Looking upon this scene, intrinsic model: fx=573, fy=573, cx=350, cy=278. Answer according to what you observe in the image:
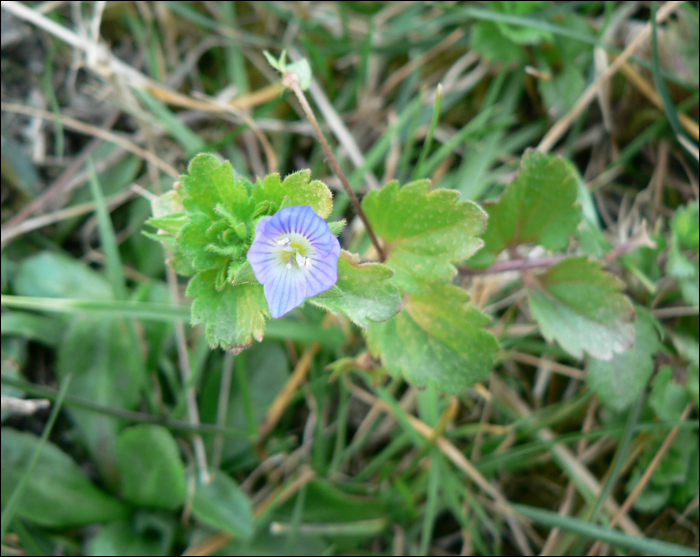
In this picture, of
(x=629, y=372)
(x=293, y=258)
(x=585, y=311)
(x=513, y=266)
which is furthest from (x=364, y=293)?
(x=629, y=372)

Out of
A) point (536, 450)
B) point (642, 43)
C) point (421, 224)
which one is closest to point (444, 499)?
point (536, 450)

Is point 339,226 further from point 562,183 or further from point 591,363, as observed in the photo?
point 591,363

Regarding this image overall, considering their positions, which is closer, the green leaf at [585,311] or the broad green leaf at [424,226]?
the broad green leaf at [424,226]

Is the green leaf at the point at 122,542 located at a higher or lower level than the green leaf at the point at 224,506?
lower

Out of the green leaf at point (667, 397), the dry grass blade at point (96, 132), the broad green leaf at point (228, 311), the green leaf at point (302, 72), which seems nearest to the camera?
the broad green leaf at point (228, 311)

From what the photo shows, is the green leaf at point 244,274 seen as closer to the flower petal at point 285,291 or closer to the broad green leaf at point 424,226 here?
the flower petal at point 285,291

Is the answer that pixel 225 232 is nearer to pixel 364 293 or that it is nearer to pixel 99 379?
pixel 364 293

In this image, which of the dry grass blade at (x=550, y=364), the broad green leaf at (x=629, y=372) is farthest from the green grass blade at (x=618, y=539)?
the dry grass blade at (x=550, y=364)
